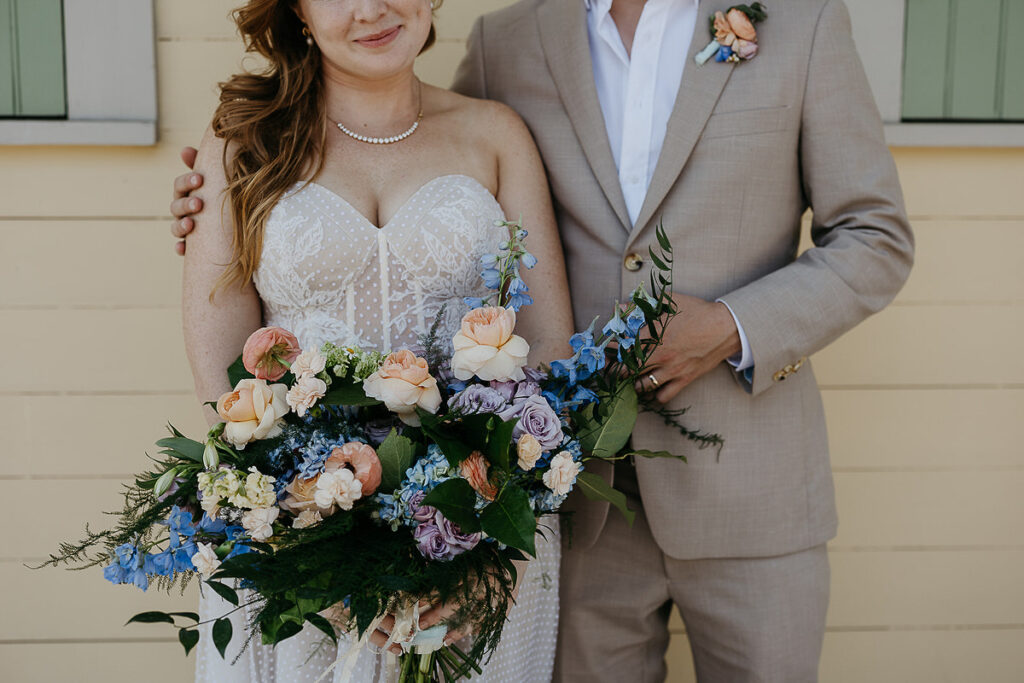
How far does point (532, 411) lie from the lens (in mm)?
1350

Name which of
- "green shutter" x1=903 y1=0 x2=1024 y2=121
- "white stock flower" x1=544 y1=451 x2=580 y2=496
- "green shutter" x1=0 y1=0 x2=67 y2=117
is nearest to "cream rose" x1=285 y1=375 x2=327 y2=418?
"white stock flower" x1=544 y1=451 x2=580 y2=496

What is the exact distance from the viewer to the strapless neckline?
1.81m

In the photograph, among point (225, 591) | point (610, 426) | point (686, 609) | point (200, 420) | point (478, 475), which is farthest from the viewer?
point (200, 420)

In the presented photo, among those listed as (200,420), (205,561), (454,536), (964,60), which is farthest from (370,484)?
(964,60)

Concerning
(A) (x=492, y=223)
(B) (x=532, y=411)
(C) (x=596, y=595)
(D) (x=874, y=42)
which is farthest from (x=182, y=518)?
(D) (x=874, y=42)

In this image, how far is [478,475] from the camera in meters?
1.33

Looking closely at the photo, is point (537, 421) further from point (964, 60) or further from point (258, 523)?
point (964, 60)

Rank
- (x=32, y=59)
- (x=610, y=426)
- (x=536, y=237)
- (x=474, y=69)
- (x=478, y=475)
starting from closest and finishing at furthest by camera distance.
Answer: (x=478, y=475), (x=610, y=426), (x=536, y=237), (x=474, y=69), (x=32, y=59)

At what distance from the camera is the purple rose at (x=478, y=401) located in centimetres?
136

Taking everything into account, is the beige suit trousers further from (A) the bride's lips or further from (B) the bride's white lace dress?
(A) the bride's lips

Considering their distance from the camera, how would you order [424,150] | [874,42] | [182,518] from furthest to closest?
[874,42], [424,150], [182,518]

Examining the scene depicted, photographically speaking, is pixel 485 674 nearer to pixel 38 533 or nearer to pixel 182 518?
pixel 182 518

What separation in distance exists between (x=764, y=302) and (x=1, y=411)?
2.08m

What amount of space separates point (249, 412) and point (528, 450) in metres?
0.42
